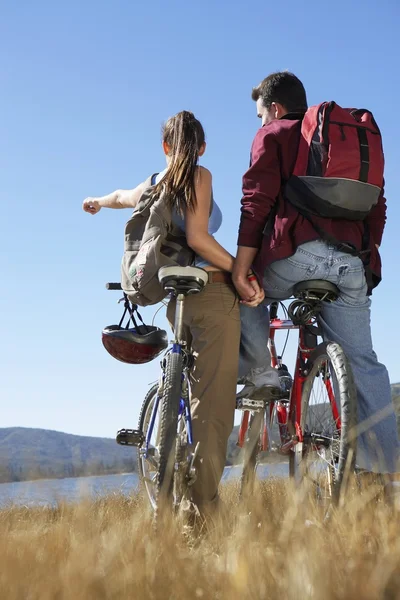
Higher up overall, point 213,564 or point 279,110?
point 279,110

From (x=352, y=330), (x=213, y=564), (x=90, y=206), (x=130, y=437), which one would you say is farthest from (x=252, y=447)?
(x=213, y=564)

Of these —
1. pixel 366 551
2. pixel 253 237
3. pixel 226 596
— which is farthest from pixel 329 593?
pixel 253 237

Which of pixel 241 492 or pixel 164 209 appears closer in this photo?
pixel 164 209

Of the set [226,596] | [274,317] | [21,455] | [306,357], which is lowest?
[226,596]

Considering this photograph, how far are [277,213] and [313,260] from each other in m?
0.33

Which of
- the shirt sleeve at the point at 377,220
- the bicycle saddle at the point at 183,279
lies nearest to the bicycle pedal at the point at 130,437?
the bicycle saddle at the point at 183,279

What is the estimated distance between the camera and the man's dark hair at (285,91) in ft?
14.3

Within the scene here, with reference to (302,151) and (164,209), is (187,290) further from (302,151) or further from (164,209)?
(302,151)

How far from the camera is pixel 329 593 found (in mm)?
1734

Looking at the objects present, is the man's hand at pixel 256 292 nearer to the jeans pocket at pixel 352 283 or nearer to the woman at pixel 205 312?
the woman at pixel 205 312

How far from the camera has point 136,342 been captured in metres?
4.55

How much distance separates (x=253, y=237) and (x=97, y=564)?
7.70 ft

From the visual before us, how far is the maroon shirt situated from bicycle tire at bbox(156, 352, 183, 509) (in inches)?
27.5

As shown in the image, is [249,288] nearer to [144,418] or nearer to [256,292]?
[256,292]
